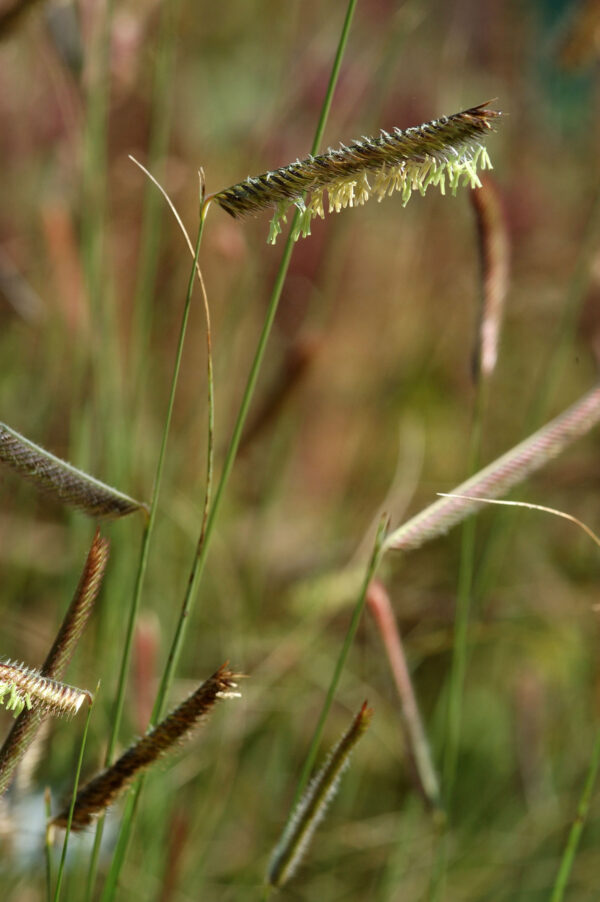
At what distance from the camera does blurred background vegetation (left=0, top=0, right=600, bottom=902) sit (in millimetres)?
784

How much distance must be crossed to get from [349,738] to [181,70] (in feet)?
5.20

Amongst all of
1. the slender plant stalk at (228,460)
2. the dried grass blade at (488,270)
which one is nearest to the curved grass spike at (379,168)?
the slender plant stalk at (228,460)

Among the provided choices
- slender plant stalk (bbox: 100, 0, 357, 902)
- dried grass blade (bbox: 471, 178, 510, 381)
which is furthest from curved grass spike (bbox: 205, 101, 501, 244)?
dried grass blade (bbox: 471, 178, 510, 381)

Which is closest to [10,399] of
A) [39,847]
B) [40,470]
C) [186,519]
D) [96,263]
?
[186,519]

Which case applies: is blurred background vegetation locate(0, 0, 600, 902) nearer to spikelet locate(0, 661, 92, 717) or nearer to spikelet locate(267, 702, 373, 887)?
spikelet locate(267, 702, 373, 887)

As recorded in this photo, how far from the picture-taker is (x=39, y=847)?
66cm

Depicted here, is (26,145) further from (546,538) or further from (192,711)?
(192,711)

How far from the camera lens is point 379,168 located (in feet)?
0.97

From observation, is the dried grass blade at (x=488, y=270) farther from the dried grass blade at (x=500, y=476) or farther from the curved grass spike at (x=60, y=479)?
the curved grass spike at (x=60, y=479)

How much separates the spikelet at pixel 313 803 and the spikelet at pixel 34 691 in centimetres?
12

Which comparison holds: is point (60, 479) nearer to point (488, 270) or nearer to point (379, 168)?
point (379, 168)

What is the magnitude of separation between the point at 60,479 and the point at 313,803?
7.2 inches

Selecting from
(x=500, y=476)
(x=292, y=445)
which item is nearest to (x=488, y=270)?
(x=500, y=476)

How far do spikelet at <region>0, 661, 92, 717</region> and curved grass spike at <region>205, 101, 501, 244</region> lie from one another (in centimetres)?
15
